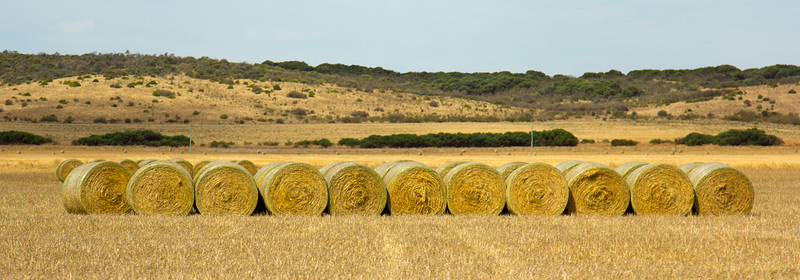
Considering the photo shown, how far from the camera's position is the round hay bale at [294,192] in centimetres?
1182

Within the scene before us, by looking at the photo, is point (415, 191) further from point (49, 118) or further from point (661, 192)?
point (49, 118)

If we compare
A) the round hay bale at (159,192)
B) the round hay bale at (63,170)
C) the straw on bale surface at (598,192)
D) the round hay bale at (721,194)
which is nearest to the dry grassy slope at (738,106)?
the round hay bale at (721,194)

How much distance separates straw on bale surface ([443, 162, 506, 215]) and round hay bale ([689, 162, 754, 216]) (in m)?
3.69

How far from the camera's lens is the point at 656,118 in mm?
63656

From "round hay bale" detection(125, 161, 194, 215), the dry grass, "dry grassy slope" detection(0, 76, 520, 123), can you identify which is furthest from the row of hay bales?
"dry grassy slope" detection(0, 76, 520, 123)

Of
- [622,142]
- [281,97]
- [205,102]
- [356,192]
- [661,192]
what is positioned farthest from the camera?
[281,97]

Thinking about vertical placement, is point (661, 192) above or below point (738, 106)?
below

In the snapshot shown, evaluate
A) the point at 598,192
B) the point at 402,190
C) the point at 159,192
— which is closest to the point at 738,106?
the point at 598,192

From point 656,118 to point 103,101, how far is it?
2004 inches

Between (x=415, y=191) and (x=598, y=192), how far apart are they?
335 cm

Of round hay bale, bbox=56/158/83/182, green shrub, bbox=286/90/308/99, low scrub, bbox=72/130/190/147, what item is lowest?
low scrub, bbox=72/130/190/147

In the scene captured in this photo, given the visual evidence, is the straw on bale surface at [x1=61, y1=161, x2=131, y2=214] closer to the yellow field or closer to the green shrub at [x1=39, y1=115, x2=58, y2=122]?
the yellow field

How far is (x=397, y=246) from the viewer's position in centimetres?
860

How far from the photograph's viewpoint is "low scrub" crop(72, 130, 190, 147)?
45.7 m
